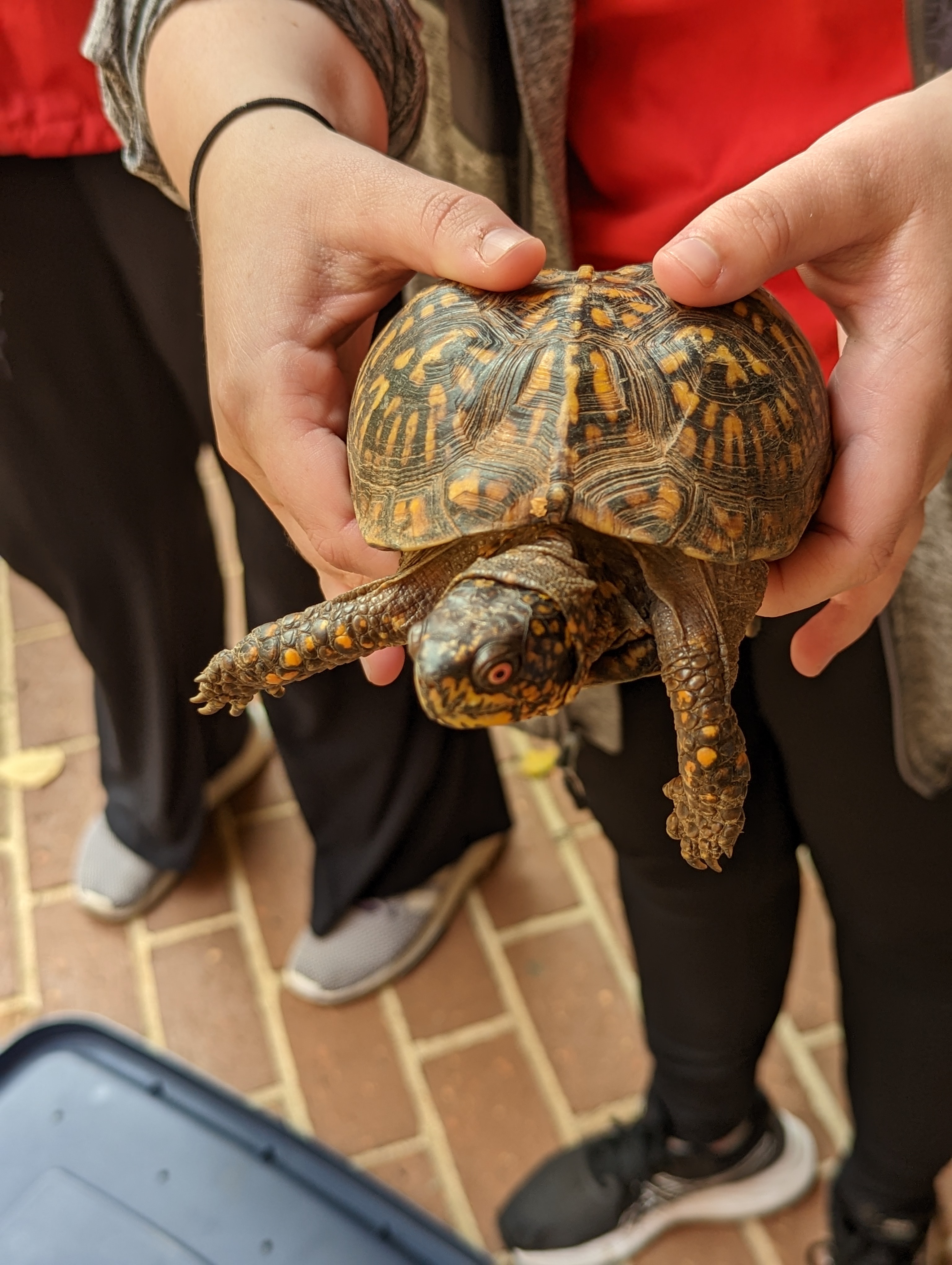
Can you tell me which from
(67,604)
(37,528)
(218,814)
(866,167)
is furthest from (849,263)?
→ (218,814)

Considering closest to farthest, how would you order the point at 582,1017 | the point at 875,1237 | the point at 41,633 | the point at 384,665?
the point at 384,665 → the point at 875,1237 → the point at 582,1017 → the point at 41,633

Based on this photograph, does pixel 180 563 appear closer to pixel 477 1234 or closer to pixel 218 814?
pixel 218 814

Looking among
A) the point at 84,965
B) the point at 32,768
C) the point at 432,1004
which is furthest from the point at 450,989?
the point at 32,768

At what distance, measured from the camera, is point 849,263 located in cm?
100

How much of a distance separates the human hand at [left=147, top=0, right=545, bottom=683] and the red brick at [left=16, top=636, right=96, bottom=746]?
1.79m

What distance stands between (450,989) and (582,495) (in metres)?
1.63

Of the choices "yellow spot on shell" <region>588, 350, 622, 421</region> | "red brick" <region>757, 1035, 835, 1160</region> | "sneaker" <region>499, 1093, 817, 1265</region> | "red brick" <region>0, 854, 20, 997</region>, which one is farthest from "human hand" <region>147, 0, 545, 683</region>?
"red brick" <region>0, 854, 20, 997</region>

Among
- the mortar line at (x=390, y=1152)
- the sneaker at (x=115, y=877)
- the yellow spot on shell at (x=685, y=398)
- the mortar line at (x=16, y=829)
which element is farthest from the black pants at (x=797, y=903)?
the mortar line at (x=16, y=829)

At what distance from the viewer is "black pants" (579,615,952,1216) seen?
1.19 meters

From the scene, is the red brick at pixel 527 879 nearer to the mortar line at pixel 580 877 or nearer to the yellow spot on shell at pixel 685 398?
the mortar line at pixel 580 877

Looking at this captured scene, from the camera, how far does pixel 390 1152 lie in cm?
202

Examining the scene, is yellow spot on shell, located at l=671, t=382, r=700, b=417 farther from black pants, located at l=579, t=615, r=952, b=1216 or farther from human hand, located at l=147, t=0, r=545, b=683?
black pants, located at l=579, t=615, r=952, b=1216

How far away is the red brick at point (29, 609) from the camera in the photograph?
301cm

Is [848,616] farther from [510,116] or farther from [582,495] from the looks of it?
[510,116]
